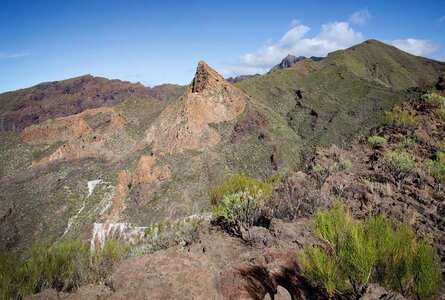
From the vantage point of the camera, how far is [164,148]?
58.5 metres

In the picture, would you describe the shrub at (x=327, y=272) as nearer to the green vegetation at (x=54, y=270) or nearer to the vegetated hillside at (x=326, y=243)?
the vegetated hillside at (x=326, y=243)

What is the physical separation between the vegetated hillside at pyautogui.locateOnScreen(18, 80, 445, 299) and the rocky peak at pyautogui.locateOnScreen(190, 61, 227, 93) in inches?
1852

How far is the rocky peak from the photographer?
216 feet

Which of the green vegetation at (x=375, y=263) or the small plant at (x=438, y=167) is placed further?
the small plant at (x=438, y=167)

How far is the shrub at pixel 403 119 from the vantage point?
24172mm

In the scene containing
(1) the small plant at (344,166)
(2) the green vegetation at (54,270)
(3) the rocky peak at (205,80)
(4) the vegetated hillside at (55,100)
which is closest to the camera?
(2) the green vegetation at (54,270)

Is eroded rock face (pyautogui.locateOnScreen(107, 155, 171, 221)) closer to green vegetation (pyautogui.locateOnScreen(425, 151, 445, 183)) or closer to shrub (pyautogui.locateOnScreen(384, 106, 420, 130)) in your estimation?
shrub (pyautogui.locateOnScreen(384, 106, 420, 130))

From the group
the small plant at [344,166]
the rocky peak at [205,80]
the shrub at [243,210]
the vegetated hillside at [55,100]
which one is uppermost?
the vegetated hillside at [55,100]

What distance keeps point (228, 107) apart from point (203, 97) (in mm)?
5711

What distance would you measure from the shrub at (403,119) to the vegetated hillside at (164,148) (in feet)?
80.2

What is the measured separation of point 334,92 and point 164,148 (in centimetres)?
4842

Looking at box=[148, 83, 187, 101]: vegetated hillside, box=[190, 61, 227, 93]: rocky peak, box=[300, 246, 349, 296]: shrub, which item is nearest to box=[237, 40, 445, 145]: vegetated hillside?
box=[190, 61, 227, 93]: rocky peak

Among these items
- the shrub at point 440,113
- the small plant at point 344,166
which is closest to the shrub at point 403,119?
the shrub at point 440,113

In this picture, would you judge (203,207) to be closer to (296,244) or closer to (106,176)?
(106,176)
